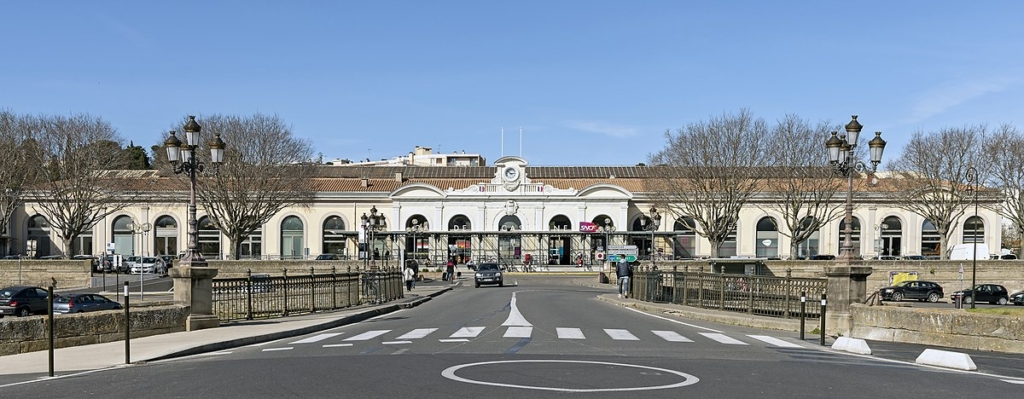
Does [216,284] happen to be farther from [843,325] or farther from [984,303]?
[984,303]

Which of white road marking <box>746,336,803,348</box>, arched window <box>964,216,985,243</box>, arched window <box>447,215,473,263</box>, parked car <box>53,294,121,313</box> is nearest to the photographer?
white road marking <box>746,336,803,348</box>

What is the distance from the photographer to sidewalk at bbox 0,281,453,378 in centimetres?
1459

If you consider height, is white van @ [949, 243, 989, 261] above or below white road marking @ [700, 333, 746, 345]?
below

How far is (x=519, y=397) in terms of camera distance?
10.4 metres

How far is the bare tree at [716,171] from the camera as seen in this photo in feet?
238

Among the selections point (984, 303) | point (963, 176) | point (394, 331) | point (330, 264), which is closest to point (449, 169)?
point (330, 264)

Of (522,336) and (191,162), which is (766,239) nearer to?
(522,336)

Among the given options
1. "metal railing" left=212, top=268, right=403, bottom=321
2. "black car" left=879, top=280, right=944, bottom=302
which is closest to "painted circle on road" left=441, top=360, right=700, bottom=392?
"metal railing" left=212, top=268, right=403, bottom=321

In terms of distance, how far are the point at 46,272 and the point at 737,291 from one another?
52.0 meters

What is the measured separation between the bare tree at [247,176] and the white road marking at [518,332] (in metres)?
50.7

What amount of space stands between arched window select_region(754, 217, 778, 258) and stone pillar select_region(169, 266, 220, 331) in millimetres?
74369

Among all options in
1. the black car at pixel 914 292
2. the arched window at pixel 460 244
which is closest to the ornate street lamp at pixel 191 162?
the black car at pixel 914 292

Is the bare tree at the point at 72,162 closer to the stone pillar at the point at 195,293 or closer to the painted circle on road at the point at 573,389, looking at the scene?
the stone pillar at the point at 195,293

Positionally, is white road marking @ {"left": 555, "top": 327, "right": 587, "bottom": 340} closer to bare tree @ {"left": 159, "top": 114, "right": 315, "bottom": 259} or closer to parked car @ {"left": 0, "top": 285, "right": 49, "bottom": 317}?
parked car @ {"left": 0, "top": 285, "right": 49, "bottom": 317}
